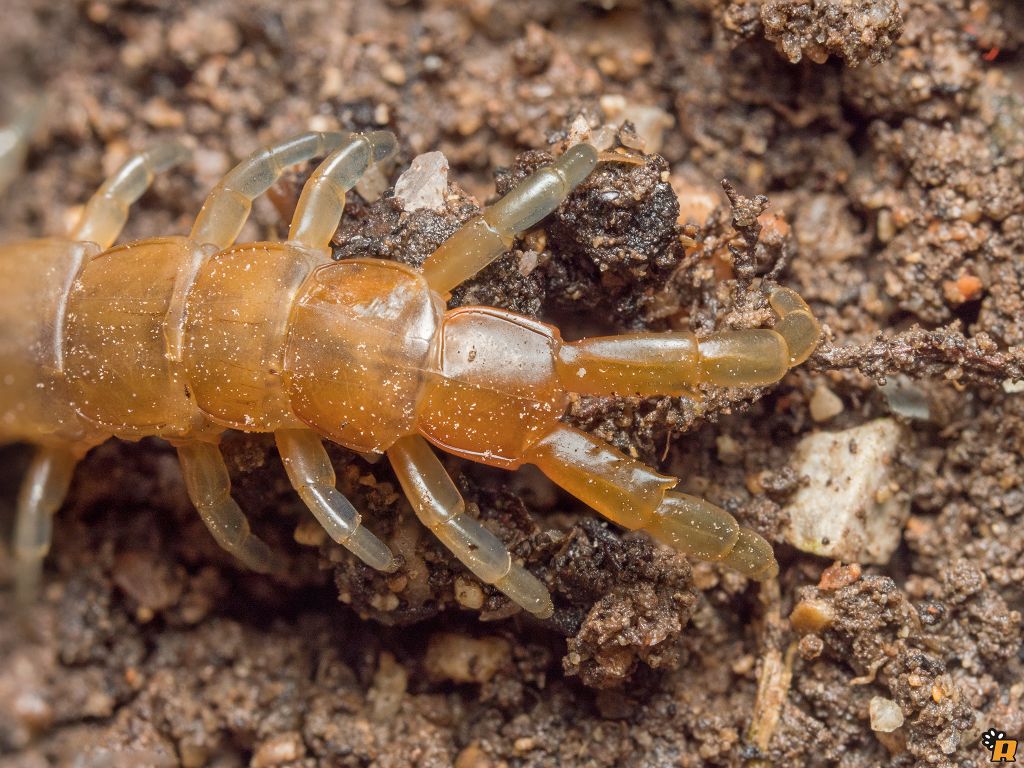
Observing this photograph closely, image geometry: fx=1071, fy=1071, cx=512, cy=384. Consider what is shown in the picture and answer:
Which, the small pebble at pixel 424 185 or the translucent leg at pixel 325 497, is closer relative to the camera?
→ the translucent leg at pixel 325 497

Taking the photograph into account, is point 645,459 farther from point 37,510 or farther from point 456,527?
point 37,510

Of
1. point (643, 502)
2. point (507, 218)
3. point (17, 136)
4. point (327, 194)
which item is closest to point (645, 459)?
point (643, 502)

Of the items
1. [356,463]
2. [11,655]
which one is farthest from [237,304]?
[11,655]

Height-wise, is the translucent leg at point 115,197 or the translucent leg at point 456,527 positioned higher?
→ the translucent leg at point 115,197

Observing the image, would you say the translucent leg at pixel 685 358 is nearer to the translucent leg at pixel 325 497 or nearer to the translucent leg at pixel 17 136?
the translucent leg at pixel 325 497

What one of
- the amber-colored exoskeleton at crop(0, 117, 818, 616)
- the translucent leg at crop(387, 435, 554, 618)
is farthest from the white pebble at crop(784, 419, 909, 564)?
the translucent leg at crop(387, 435, 554, 618)

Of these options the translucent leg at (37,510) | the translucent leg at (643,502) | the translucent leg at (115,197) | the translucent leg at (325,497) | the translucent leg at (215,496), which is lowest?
the translucent leg at (37,510)

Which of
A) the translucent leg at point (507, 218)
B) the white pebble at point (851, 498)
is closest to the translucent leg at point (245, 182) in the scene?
the translucent leg at point (507, 218)
